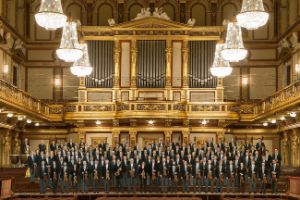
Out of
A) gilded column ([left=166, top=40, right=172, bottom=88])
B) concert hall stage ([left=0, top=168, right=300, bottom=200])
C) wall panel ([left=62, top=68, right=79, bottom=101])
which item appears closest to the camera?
concert hall stage ([left=0, top=168, right=300, bottom=200])

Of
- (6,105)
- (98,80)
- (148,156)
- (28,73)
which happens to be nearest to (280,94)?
(148,156)

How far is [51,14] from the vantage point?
38.2 ft

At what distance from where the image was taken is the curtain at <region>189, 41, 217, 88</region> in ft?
80.2

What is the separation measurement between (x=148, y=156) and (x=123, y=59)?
879 centimetres

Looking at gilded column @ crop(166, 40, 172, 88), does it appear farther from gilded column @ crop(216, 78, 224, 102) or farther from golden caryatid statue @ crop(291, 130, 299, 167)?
golden caryatid statue @ crop(291, 130, 299, 167)

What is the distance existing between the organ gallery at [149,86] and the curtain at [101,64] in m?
0.04

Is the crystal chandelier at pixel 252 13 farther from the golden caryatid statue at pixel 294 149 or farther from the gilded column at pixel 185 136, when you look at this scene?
the gilded column at pixel 185 136

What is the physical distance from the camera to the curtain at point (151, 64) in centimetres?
2448

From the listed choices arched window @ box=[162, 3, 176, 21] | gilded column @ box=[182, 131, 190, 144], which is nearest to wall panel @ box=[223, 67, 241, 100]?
gilded column @ box=[182, 131, 190, 144]

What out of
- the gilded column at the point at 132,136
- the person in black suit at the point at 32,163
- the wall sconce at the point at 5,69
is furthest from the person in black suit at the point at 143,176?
the wall sconce at the point at 5,69

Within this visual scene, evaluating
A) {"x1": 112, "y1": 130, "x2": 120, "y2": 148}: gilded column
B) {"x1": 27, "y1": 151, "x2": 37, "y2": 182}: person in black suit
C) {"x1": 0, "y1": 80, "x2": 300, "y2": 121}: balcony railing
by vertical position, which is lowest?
{"x1": 27, "y1": 151, "x2": 37, "y2": 182}: person in black suit

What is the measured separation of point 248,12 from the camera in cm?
1155

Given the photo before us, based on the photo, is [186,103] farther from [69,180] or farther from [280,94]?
[69,180]

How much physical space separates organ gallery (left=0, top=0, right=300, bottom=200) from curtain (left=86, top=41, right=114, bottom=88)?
0.14 ft
